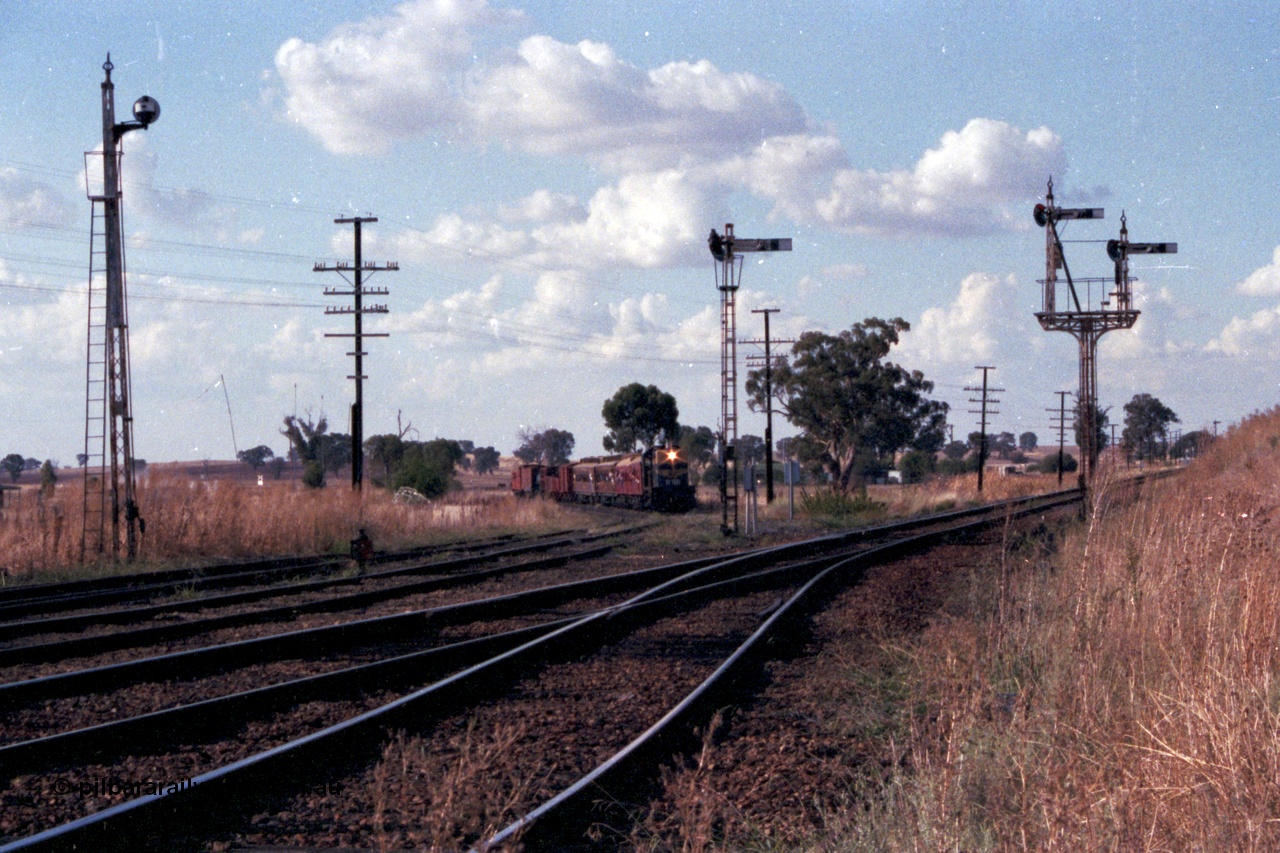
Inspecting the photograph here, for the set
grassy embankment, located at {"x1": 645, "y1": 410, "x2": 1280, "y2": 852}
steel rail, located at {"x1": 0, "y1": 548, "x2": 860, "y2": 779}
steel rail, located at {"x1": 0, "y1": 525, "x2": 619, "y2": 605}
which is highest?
grassy embankment, located at {"x1": 645, "y1": 410, "x2": 1280, "y2": 852}

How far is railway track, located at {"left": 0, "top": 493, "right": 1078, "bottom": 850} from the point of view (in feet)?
16.5

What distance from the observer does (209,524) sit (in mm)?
21641

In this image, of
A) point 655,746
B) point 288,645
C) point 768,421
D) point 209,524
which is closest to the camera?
point 655,746

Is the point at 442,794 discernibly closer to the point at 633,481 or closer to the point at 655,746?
the point at 655,746

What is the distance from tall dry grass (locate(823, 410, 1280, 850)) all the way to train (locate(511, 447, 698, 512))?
34.1 meters

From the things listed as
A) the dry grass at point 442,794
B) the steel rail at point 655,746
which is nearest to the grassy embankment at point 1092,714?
the steel rail at point 655,746

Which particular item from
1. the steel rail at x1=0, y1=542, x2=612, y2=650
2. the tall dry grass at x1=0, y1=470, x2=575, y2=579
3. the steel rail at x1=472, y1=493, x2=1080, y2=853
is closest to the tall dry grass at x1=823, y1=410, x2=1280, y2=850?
the steel rail at x1=472, y1=493, x2=1080, y2=853

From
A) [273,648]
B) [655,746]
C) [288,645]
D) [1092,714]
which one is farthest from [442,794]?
[288,645]

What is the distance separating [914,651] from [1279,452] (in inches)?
682

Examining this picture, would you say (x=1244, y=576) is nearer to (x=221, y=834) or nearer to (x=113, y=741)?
(x=221, y=834)

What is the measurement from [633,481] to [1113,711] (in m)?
41.0

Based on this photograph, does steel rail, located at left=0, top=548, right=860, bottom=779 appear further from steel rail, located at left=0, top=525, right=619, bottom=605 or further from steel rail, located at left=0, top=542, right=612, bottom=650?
steel rail, located at left=0, top=525, right=619, bottom=605

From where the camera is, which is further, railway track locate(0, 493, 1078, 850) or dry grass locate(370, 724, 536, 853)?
railway track locate(0, 493, 1078, 850)

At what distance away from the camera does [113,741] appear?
21.4ft
